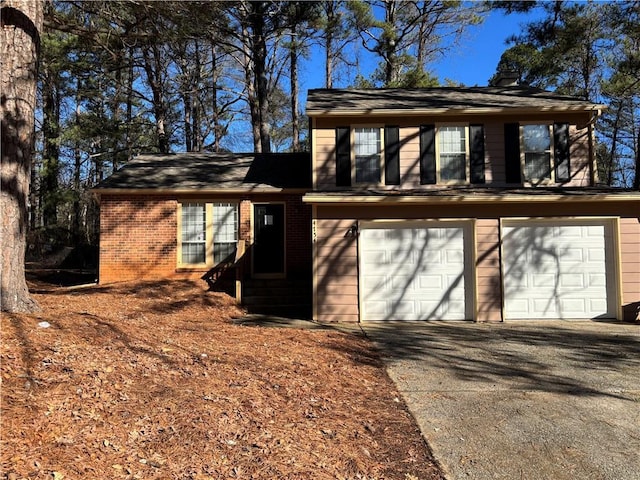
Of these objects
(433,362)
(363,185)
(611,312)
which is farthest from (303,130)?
(433,362)

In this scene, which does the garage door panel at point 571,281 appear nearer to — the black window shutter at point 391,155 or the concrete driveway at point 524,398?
the concrete driveway at point 524,398

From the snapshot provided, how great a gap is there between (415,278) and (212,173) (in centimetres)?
735

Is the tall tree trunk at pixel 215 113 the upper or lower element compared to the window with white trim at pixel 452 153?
upper

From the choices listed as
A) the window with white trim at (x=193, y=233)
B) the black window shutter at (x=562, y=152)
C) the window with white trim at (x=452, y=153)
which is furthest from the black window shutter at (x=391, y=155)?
the window with white trim at (x=193, y=233)

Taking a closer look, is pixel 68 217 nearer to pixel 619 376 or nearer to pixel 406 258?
pixel 406 258

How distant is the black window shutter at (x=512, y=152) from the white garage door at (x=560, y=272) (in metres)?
1.81

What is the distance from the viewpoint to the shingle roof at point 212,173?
42.2ft

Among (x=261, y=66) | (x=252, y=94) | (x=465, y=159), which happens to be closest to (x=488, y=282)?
(x=465, y=159)

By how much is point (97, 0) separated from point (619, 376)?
429 inches

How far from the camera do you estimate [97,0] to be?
884 cm

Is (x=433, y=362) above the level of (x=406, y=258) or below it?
below

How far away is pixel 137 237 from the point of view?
42.1 feet

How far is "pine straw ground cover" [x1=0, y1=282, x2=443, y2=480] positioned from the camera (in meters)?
3.06

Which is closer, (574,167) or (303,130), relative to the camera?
(574,167)
